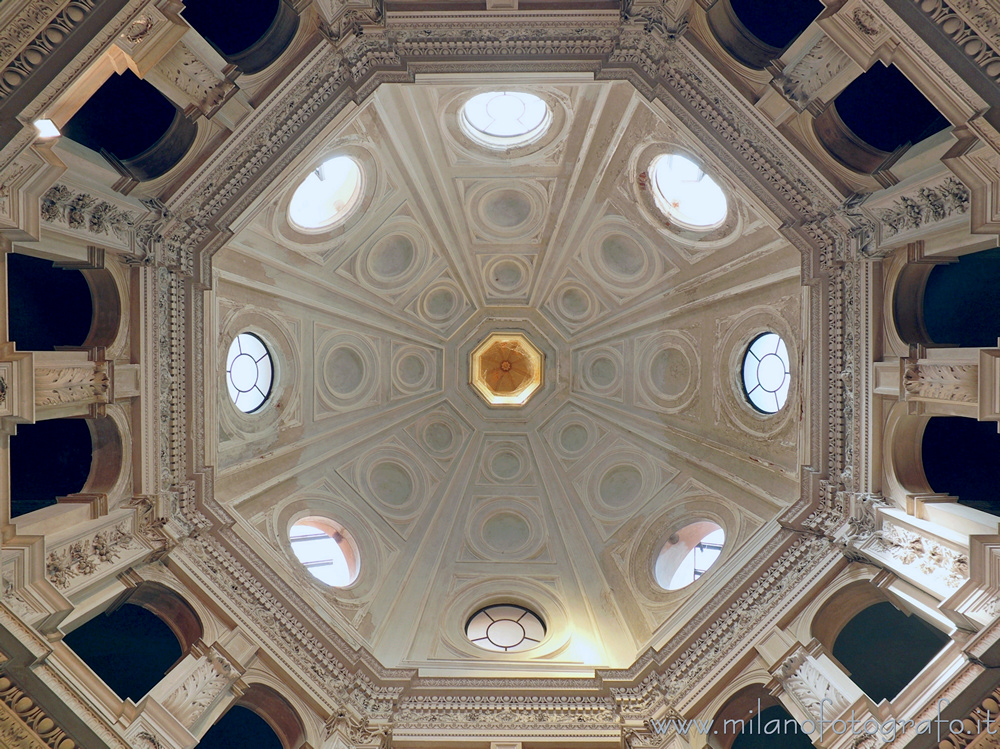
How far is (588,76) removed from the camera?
411 inches

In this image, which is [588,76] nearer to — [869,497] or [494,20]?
[494,20]

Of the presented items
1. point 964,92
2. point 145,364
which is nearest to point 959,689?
point 964,92

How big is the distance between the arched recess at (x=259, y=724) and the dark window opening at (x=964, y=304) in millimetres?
11584

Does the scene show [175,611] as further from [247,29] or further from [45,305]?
[247,29]

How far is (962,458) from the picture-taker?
1072cm

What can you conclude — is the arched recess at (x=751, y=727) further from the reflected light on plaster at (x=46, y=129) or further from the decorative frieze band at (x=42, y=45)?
the decorative frieze band at (x=42, y=45)

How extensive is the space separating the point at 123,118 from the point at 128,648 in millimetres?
8126

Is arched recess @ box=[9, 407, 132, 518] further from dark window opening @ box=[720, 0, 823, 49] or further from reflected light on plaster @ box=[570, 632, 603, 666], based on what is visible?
dark window opening @ box=[720, 0, 823, 49]

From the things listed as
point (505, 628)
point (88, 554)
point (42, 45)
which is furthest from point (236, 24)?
point (505, 628)

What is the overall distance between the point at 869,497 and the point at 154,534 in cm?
1065

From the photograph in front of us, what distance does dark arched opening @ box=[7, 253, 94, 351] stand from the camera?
32.9ft

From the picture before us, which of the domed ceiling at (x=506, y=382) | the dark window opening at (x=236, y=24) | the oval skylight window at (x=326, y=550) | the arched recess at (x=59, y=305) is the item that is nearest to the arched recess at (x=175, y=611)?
the domed ceiling at (x=506, y=382)

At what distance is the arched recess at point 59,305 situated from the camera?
9.93 meters

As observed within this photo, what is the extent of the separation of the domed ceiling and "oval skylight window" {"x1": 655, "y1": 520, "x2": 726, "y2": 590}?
0.21 meters
